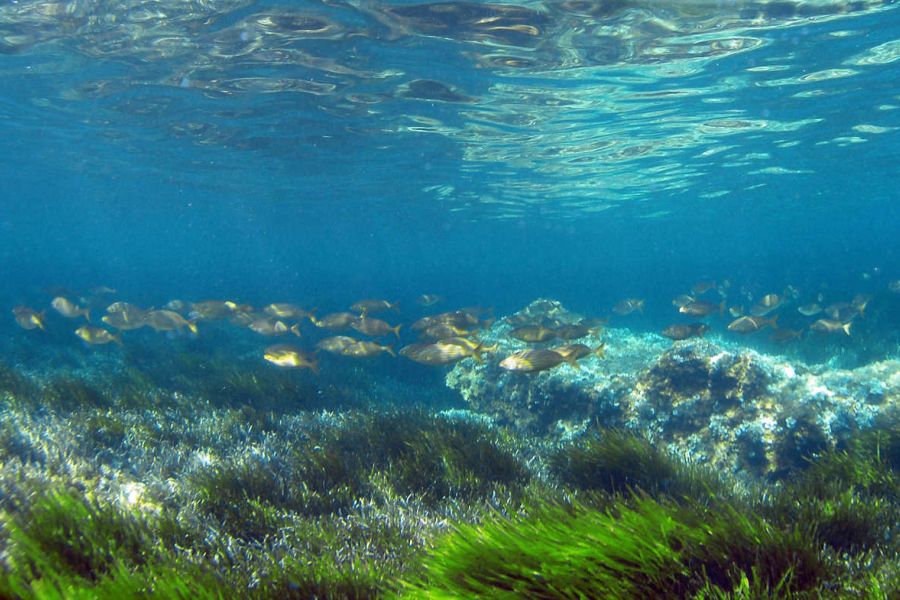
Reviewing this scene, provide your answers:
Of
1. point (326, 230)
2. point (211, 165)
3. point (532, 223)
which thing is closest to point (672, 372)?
point (211, 165)

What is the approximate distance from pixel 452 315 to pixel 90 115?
18458 mm

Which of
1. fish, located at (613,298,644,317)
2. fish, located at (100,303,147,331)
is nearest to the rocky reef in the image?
fish, located at (613,298,644,317)

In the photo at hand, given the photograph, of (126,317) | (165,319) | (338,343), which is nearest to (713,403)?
(338,343)

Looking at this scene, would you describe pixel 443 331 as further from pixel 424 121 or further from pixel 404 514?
pixel 424 121

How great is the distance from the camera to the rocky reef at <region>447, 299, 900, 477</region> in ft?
29.8

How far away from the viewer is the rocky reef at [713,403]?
29.8ft

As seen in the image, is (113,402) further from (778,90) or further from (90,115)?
(778,90)

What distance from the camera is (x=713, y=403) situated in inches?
417

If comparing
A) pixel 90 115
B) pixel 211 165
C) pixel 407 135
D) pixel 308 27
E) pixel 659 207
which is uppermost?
pixel 308 27

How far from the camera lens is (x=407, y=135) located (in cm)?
2253

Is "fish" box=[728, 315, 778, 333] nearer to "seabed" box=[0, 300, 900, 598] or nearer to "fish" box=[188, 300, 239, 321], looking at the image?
"seabed" box=[0, 300, 900, 598]

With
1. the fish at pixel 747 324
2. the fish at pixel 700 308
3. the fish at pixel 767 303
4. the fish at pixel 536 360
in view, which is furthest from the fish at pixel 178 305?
the fish at pixel 767 303

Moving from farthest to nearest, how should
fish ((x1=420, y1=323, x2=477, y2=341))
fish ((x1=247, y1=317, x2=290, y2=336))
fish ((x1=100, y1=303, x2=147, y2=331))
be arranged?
fish ((x1=100, y1=303, x2=147, y2=331))
fish ((x1=247, y1=317, x2=290, y2=336))
fish ((x1=420, y1=323, x2=477, y2=341))

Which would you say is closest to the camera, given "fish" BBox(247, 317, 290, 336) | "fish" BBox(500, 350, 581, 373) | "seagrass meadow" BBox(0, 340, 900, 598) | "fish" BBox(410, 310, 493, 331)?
"seagrass meadow" BBox(0, 340, 900, 598)
